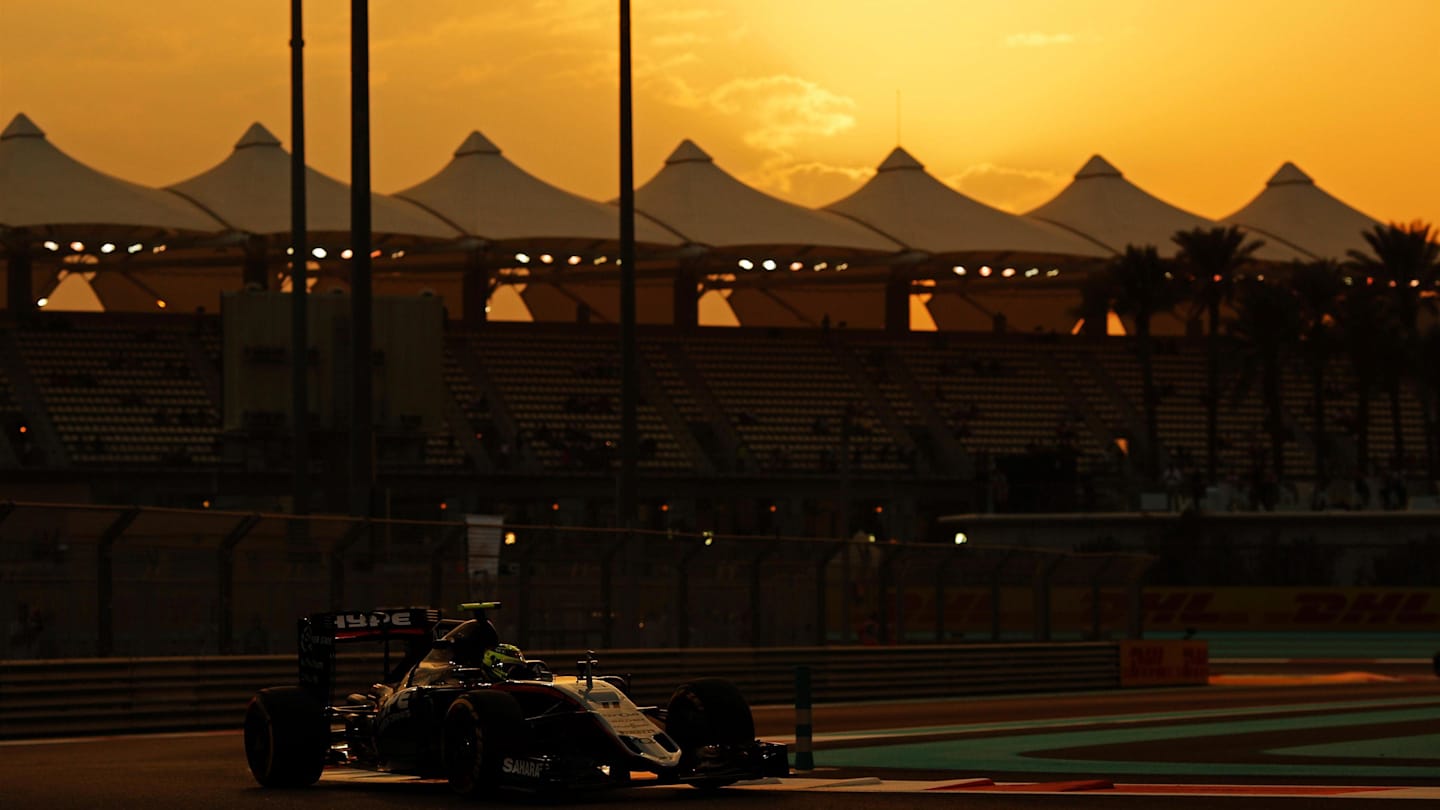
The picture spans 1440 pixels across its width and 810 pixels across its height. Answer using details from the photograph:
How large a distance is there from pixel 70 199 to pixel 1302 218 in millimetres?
42058

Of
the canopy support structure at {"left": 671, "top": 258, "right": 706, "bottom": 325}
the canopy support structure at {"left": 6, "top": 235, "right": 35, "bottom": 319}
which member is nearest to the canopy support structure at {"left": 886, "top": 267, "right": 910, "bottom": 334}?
the canopy support structure at {"left": 671, "top": 258, "right": 706, "bottom": 325}

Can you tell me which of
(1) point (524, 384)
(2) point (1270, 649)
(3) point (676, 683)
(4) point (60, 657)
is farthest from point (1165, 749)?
(1) point (524, 384)

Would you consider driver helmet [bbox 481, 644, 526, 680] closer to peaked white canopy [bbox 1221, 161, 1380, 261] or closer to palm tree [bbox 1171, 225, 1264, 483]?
palm tree [bbox 1171, 225, 1264, 483]

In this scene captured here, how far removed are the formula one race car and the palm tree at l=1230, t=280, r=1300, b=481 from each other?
57.4 metres

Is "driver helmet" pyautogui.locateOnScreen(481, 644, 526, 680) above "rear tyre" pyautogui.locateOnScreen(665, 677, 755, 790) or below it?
above

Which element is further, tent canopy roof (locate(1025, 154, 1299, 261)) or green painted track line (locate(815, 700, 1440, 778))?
tent canopy roof (locate(1025, 154, 1299, 261))

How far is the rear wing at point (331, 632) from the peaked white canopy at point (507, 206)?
52323 mm

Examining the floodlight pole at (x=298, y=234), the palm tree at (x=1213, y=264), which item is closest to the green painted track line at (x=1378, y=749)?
the floodlight pole at (x=298, y=234)

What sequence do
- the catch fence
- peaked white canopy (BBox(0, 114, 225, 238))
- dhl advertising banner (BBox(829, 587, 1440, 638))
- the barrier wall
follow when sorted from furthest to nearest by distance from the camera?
peaked white canopy (BBox(0, 114, 225, 238)) → dhl advertising banner (BBox(829, 587, 1440, 638)) → the barrier wall → the catch fence

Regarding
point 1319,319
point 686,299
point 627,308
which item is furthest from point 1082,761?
point 686,299

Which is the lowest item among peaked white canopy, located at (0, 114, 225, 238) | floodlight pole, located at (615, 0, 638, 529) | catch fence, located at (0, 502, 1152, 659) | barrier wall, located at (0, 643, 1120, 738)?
barrier wall, located at (0, 643, 1120, 738)

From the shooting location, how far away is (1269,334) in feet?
236

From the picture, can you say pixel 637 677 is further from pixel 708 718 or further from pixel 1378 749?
pixel 708 718

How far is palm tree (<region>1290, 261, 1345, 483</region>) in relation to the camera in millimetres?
71438
